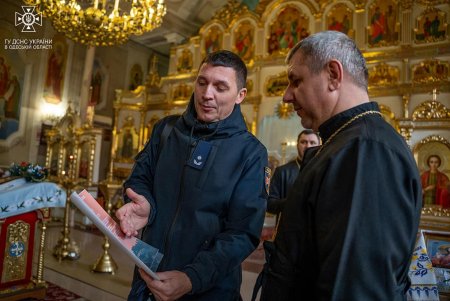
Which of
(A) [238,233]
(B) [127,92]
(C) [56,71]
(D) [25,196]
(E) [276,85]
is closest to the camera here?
(A) [238,233]

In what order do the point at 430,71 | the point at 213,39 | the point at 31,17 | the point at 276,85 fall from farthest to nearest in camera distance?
the point at 213,39 → the point at 276,85 → the point at 430,71 → the point at 31,17

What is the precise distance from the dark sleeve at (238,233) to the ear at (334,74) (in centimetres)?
54

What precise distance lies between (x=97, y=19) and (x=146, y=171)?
5.03m

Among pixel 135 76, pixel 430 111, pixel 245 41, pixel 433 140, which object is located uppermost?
pixel 245 41

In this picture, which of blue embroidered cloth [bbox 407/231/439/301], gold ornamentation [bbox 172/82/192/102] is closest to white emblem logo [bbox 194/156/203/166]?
blue embroidered cloth [bbox 407/231/439/301]

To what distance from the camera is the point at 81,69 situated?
11.6m

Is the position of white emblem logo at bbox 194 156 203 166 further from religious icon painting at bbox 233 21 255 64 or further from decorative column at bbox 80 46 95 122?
religious icon painting at bbox 233 21 255 64

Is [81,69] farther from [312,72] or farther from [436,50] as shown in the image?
[312,72]

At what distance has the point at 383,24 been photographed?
30.4 feet

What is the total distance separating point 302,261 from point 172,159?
2.51 feet

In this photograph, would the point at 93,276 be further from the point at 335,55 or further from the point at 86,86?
the point at 86,86

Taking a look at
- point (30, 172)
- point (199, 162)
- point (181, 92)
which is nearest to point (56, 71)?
point (181, 92)

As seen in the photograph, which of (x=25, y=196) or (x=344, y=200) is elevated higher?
(x=344, y=200)

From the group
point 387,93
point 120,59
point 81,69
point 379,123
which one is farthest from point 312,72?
point 120,59
